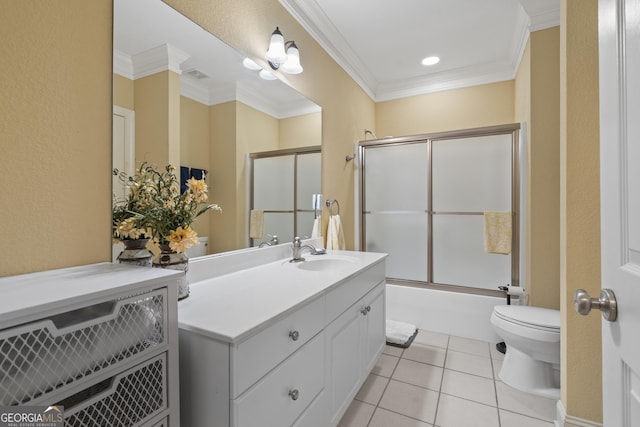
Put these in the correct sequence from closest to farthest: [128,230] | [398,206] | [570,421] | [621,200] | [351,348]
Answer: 1. [621,200]
2. [128,230]
3. [570,421]
4. [351,348]
5. [398,206]

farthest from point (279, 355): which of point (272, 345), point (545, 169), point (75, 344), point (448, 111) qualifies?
point (448, 111)

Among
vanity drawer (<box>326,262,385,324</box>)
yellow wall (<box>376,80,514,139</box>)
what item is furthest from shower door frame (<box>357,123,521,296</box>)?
vanity drawer (<box>326,262,385,324</box>)

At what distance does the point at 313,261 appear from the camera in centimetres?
194

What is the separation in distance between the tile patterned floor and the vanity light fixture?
6.75ft

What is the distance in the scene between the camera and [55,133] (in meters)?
0.88

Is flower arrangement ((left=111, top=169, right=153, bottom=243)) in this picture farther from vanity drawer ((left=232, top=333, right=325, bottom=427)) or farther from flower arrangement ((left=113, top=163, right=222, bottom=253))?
vanity drawer ((left=232, top=333, right=325, bottom=427))

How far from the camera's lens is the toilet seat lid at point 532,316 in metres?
1.77

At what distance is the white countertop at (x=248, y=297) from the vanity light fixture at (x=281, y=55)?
1.23m

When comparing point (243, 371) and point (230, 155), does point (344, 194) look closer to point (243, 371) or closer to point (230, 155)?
point (230, 155)

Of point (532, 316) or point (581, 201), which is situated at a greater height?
point (581, 201)

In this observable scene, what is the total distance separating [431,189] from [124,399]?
9.15 feet

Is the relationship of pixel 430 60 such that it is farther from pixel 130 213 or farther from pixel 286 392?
pixel 286 392

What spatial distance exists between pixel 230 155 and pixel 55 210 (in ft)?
2.69

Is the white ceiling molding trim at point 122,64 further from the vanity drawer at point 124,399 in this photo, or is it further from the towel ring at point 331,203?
the towel ring at point 331,203
